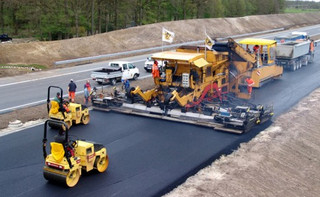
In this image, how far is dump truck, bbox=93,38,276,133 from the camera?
16.4 m

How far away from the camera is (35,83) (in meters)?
26.0

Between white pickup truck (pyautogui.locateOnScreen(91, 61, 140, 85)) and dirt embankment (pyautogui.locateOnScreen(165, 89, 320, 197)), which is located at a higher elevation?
white pickup truck (pyautogui.locateOnScreen(91, 61, 140, 85))

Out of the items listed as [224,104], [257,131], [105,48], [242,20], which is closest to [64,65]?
[105,48]

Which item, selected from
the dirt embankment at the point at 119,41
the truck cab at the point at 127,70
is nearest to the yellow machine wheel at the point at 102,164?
the truck cab at the point at 127,70

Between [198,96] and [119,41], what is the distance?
2758 cm

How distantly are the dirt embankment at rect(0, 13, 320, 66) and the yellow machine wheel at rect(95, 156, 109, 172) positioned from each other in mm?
23737

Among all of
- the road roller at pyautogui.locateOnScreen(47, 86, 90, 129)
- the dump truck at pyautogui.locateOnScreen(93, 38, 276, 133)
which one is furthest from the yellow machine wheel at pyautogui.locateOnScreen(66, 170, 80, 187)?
the dump truck at pyautogui.locateOnScreen(93, 38, 276, 133)

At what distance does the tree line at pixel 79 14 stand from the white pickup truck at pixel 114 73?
25.2 metres

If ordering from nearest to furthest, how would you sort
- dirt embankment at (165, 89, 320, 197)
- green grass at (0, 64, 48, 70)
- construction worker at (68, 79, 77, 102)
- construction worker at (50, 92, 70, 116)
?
dirt embankment at (165, 89, 320, 197)
construction worker at (50, 92, 70, 116)
construction worker at (68, 79, 77, 102)
green grass at (0, 64, 48, 70)

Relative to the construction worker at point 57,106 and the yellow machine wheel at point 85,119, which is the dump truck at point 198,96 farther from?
the construction worker at point 57,106

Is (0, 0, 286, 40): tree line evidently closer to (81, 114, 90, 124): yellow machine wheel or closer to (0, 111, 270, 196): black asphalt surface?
(81, 114, 90, 124): yellow machine wheel

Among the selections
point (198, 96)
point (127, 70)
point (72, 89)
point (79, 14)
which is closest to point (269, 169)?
point (198, 96)

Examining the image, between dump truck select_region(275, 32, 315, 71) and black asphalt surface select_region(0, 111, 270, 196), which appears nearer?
black asphalt surface select_region(0, 111, 270, 196)

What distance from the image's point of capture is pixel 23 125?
654 inches
